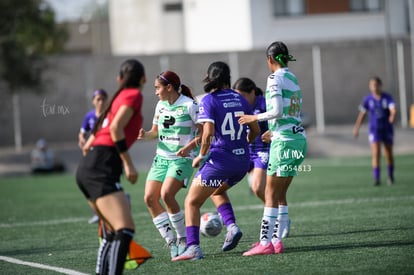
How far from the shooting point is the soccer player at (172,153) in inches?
410

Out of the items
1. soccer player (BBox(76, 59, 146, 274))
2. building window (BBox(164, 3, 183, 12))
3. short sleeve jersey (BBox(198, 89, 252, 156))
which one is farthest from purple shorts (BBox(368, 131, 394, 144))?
building window (BBox(164, 3, 183, 12))

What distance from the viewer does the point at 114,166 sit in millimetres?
8039

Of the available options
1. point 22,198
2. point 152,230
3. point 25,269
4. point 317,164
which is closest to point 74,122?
point 317,164

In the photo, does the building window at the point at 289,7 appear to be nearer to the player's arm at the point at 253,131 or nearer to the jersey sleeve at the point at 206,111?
the player's arm at the point at 253,131

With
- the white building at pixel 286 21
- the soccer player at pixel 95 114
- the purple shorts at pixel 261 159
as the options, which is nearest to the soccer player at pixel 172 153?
the purple shorts at pixel 261 159

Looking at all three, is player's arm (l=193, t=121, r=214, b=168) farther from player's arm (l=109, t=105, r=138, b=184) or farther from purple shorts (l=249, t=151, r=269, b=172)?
purple shorts (l=249, t=151, r=269, b=172)

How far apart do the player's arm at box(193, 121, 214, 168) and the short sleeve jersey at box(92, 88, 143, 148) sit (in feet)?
5.85

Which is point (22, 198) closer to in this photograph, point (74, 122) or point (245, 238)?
point (245, 238)

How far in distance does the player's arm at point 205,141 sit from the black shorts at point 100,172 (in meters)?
1.89

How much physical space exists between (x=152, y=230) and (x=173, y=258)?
11.6ft

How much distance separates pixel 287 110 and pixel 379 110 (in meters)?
10.1

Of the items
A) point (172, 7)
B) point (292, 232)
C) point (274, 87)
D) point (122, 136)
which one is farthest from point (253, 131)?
point (172, 7)

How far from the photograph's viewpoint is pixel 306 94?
38.5 m

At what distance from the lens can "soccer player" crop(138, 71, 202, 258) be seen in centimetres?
1041
